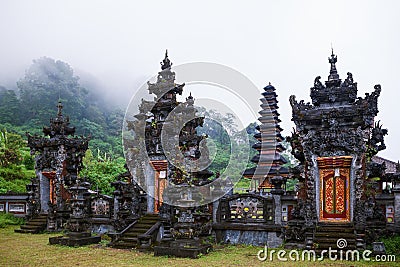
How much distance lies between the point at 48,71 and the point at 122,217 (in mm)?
49175

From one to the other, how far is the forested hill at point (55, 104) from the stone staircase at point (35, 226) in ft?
81.3

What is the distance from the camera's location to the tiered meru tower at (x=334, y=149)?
1240 cm

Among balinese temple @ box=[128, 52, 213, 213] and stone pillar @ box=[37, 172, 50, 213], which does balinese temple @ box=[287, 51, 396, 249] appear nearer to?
balinese temple @ box=[128, 52, 213, 213]

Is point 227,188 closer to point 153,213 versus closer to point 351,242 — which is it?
point 153,213

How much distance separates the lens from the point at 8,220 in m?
19.8

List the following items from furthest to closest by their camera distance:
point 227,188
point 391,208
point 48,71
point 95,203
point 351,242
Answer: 1. point 48,71
2. point 95,203
3. point 227,188
4. point 391,208
5. point 351,242

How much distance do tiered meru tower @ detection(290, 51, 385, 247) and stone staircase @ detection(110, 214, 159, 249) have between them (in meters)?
5.41

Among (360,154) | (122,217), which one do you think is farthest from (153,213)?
(360,154)

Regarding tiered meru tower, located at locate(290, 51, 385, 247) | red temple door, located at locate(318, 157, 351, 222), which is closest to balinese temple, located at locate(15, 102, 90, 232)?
tiered meru tower, located at locate(290, 51, 385, 247)

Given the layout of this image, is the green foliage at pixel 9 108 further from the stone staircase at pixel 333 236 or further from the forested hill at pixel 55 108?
the stone staircase at pixel 333 236

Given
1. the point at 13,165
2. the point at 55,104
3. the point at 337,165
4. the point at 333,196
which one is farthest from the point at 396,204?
the point at 55,104

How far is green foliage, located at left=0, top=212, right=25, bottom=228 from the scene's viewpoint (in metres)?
19.4

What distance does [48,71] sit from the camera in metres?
58.6

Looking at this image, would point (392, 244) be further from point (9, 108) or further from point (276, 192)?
point (9, 108)
